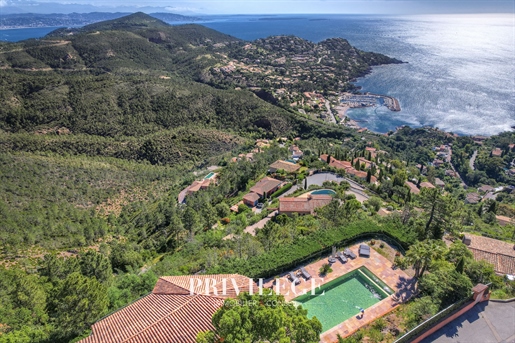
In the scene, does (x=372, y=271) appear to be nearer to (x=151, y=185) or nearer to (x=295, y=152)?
(x=295, y=152)

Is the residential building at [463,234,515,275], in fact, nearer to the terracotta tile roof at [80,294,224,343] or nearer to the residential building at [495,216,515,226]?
the residential building at [495,216,515,226]

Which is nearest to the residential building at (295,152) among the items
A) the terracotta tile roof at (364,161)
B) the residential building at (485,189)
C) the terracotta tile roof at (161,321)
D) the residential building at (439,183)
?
the terracotta tile roof at (364,161)

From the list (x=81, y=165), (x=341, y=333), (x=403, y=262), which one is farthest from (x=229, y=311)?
(x=81, y=165)

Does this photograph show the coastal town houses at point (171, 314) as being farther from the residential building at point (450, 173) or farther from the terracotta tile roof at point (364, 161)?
the residential building at point (450, 173)

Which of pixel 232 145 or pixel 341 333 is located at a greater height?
pixel 341 333

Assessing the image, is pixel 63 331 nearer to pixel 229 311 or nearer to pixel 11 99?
pixel 229 311
